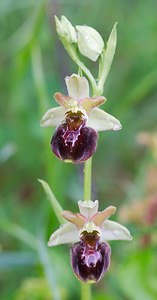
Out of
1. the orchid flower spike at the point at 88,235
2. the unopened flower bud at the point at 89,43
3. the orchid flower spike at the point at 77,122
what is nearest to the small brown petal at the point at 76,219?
the orchid flower spike at the point at 88,235

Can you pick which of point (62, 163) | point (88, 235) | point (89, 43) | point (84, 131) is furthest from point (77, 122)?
point (62, 163)

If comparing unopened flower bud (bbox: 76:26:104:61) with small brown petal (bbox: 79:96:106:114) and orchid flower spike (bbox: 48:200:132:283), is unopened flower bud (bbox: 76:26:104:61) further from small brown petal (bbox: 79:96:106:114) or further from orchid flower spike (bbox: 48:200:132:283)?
orchid flower spike (bbox: 48:200:132:283)

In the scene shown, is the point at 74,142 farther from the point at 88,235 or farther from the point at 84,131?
the point at 88,235

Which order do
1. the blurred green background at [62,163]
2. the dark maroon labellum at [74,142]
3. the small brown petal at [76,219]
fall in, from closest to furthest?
1. the dark maroon labellum at [74,142]
2. the small brown petal at [76,219]
3. the blurred green background at [62,163]

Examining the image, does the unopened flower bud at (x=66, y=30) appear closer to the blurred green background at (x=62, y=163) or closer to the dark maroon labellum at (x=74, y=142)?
the dark maroon labellum at (x=74, y=142)

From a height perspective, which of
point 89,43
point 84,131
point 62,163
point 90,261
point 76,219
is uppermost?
point 62,163

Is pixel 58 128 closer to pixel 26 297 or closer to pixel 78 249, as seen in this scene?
pixel 78 249
